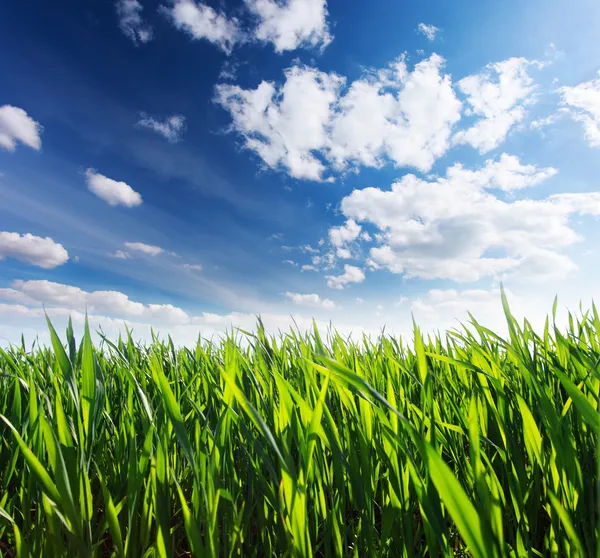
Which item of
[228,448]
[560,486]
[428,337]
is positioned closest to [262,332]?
[228,448]

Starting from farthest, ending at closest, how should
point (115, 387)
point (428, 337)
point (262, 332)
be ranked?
1. point (428, 337)
2. point (115, 387)
3. point (262, 332)

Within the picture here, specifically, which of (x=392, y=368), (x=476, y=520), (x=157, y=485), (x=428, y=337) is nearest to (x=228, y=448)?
(x=157, y=485)

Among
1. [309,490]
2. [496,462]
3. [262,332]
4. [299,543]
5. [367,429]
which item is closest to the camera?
[299,543]

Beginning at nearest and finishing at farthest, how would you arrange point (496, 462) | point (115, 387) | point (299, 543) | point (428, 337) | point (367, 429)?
point (299, 543)
point (367, 429)
point (496, 462)
point (115, 387)
point (428, 337)

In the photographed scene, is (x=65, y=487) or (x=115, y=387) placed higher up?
(x=115, y=387)

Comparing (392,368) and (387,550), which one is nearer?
(387,550)

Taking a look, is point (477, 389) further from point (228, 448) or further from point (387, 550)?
point (228, 448)

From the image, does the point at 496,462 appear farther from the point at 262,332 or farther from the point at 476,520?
the point at 262,332

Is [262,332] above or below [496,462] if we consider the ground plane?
above

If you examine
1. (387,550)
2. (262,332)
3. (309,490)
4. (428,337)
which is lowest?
(387,550)

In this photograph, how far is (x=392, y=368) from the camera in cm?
160

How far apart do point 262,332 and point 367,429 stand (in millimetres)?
730

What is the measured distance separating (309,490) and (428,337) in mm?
1854

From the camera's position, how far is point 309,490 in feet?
2.51
